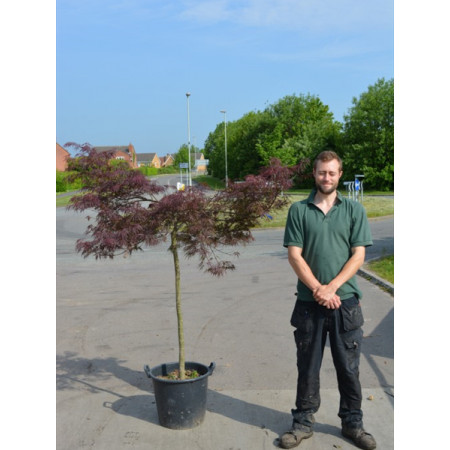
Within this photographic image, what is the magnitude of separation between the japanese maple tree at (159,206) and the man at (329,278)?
0.42m

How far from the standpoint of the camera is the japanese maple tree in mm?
4047

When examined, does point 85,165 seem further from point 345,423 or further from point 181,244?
point 345,423

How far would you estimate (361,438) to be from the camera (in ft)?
12.7

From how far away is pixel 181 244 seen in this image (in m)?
4.37

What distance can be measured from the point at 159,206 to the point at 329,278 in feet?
4.44

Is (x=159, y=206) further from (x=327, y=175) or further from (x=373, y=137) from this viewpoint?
(x=373, y=137)

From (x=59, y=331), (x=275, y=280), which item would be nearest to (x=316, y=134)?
(x=275, y=280)

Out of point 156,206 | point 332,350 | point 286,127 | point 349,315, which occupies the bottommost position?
point 332,350

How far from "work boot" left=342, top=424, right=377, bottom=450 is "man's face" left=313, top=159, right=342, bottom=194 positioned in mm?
1766

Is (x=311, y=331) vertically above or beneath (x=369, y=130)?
beneath

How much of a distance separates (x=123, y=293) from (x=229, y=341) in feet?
11.7

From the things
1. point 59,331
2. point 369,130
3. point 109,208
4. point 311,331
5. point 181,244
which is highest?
point 369,130

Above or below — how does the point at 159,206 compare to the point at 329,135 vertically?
below

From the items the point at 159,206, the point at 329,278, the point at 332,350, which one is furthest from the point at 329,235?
the point at 159,206
